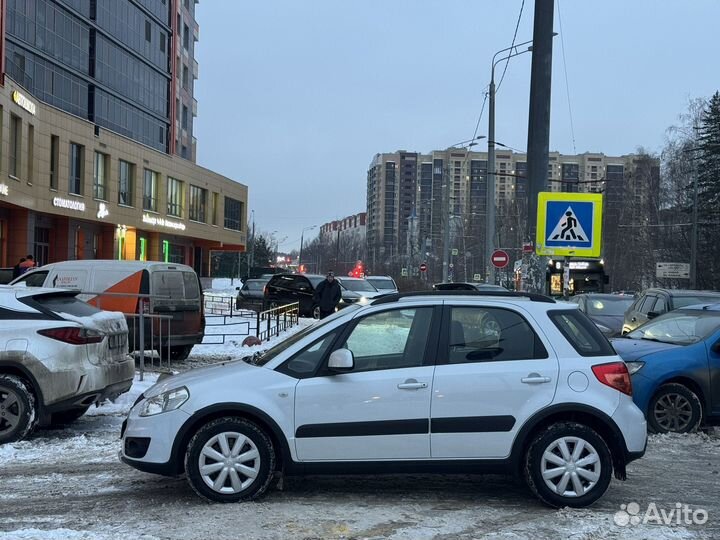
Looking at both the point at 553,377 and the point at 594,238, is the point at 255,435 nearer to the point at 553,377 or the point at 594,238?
the point at 553,377

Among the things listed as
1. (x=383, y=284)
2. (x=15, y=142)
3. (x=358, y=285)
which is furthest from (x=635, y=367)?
(x=15, y=142)

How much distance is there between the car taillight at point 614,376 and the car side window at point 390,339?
1360 millimetres

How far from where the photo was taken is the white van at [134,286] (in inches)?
488

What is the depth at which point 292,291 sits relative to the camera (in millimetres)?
26734

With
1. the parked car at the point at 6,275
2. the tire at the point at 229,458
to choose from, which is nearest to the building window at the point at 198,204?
the parked car at the point at 6,275

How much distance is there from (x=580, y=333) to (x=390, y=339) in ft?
5.01

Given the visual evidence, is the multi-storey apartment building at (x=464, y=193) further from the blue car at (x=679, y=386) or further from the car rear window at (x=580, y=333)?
the car rear window at (x=580, y=333)

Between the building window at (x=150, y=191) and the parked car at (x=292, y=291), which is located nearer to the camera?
the parked car at (x=292, y=291)

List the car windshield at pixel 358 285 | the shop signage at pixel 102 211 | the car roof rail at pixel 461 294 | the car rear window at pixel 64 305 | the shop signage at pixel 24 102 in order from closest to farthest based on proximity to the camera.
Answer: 1. the car roof rail at pixel 461 294
2. the car rear window at pixel 64 305
3. the car windshield at pixel 358 285
4. the shop signage at pixel 24 102
5. the shop signage at pixel 102 211

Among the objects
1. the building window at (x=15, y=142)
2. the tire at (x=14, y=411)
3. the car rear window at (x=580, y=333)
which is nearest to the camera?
the car rear window at (x=580, y=333)

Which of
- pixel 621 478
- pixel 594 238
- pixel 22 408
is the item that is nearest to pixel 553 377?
pixel 621 478

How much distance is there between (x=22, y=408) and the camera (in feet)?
23.9

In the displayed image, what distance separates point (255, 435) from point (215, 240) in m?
57.2

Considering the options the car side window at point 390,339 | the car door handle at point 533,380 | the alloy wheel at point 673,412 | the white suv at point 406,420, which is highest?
the car side window at point 390,339
